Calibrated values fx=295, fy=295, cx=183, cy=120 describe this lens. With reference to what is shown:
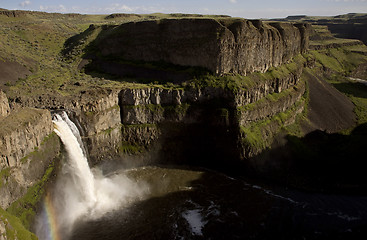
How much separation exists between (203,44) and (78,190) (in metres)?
30.6

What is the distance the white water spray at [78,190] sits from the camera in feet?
110

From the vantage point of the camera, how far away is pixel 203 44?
50.5 metres

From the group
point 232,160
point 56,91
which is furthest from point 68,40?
point 232,160

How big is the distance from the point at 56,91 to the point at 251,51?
33335 mm

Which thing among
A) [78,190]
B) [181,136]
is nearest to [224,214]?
[181,136]

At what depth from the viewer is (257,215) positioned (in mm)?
36250

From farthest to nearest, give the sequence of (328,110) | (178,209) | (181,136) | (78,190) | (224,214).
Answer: (328,110)
(181,136)
(178,209)
(224,214)
(78,190)

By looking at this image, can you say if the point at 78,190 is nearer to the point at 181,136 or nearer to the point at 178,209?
the point at 178,209

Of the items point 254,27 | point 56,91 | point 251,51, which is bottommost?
point 56,91

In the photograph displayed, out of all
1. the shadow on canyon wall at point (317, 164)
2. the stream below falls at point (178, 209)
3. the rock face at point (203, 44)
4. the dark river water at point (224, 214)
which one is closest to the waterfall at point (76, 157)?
the stream below falls at point (178, 209)

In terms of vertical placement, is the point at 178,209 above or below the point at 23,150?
below

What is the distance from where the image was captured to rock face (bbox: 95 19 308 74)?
50.1 meters

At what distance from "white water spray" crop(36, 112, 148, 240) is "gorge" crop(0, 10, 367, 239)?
0.69ft

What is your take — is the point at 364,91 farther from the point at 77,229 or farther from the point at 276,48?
the point at 77,229
